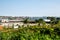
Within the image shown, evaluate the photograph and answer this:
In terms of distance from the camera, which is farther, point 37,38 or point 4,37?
point 4,37

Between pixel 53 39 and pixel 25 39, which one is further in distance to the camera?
pixel 53 39

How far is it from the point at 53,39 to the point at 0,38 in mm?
2962

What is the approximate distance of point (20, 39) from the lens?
7398 millimetres

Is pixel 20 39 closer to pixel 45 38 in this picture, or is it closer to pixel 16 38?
pixel 16 38

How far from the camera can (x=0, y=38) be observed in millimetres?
8695

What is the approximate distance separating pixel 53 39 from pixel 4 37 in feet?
8.98

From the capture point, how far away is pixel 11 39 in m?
8.22

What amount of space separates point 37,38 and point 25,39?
0.62 meters

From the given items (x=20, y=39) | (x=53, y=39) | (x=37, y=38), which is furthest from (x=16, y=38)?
(x=53, y=39)

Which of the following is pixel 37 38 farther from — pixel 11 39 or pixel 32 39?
pixel 11 39

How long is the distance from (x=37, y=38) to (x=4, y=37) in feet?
6.78

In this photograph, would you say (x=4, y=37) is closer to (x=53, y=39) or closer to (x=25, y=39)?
(x=25, y=39)

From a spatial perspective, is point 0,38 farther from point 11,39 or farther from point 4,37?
point 11,39

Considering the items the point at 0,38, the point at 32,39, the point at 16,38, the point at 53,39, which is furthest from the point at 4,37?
the point at 53,39
